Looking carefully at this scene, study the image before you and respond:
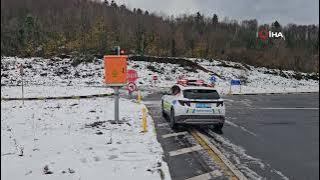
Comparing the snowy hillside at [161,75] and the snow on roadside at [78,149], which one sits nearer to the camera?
the snow on roadside at [78,149]

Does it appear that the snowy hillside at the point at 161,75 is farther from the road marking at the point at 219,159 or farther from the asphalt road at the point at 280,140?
the road marking at the point at 219,159

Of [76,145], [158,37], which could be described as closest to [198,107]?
[76,145]

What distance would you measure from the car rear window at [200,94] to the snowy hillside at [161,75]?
32603mm

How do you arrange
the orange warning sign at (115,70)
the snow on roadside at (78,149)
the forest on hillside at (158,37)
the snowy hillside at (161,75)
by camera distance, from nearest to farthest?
the snow on roadside at (78,149) → the orange warning sign at (115,70) → the forest on hillside at (158,37) → the snowy hillside at (161,75)

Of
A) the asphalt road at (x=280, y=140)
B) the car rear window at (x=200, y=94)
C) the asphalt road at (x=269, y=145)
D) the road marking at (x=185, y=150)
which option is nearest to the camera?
the asphalt road at (x=269, y=145)

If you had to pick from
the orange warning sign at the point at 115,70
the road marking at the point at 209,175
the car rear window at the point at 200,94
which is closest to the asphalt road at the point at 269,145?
the road marking at the point at 209,175

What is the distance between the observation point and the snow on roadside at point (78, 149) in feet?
28.0

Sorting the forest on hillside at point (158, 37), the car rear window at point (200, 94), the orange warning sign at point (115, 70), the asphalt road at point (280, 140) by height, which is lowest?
the asphalt road at point (280, 140)

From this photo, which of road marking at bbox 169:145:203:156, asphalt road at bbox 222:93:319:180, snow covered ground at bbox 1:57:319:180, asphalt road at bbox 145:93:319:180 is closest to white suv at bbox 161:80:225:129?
asphalt road at bbox 145:93:319:180

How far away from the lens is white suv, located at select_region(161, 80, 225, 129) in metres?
14.8

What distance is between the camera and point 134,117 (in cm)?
1825

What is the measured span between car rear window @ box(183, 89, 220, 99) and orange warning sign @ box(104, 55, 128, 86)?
226cm

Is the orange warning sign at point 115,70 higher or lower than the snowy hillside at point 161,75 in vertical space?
higher

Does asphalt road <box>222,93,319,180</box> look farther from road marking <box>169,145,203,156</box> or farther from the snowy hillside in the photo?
the snowy hillside
